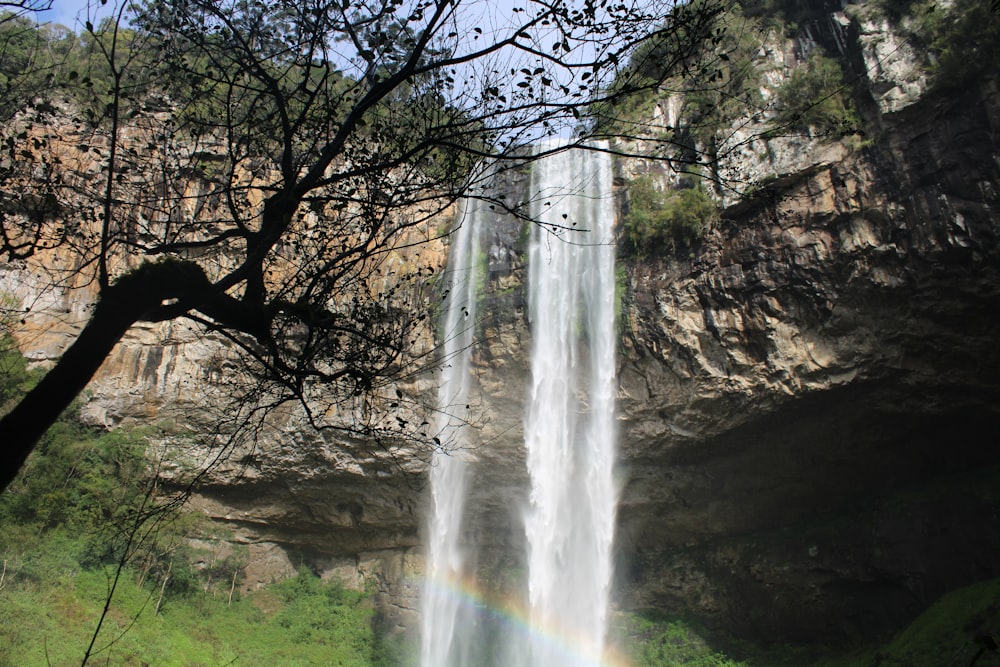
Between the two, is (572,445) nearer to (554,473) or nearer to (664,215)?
(554,473)

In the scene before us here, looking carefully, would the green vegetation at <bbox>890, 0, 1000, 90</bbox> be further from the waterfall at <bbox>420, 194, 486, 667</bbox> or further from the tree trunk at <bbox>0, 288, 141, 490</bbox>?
the tree trunk at <bbox>0, 288, 141, 490</bbox>

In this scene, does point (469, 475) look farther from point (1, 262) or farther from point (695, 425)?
point (1, 262)

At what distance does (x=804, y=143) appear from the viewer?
13.9 meters

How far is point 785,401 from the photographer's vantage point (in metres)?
13.7

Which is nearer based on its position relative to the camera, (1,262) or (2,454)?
(2,454)

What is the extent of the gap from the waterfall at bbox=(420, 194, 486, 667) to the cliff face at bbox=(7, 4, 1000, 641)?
20.2 inches

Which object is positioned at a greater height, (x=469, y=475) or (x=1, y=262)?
(x=1, y=262)

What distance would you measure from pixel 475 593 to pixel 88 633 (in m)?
8.87

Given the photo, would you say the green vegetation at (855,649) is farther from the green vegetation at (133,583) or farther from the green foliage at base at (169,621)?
the green foliage at base at (169,621)

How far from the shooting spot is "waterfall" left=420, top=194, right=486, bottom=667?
17.0 metres

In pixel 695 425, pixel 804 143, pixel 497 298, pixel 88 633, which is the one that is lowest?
pixel 88 633

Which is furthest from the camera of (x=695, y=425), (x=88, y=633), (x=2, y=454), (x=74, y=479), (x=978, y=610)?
(x=74, y=479)

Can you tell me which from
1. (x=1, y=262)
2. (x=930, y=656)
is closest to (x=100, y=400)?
(x=1, y=262)

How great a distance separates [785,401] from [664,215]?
16.0 feet
